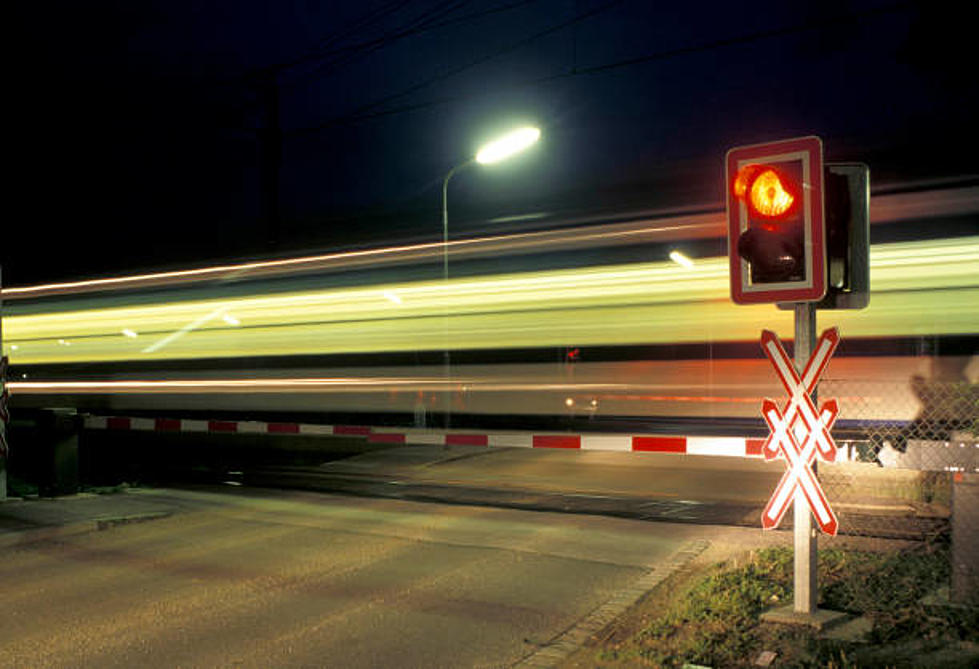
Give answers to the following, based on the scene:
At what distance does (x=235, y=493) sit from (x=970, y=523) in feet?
29.6

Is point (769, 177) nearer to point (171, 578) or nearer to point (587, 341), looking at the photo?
point (587, 341)

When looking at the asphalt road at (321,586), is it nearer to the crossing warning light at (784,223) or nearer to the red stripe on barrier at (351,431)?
the red stripe on barrier at (351,431)

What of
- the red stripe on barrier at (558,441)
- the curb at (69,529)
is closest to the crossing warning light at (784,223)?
the red stripe on barrier at (558,441)

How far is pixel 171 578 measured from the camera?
680cm

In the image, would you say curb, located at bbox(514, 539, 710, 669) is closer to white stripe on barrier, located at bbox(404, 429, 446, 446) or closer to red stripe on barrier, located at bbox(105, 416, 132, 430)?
white stripe on barrier, located at bbox(404, 429, 446, 446)

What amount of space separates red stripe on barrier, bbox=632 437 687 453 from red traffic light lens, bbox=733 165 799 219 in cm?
278

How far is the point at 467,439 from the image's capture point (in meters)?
8.95

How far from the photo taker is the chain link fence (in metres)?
A: 5.20

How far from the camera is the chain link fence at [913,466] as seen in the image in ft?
17.0

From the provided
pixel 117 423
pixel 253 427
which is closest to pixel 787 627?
pixel 253 427

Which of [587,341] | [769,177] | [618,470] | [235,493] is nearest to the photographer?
[769,177]

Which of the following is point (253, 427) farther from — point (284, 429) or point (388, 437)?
point (388, 437)

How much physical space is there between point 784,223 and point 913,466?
5.90 ft

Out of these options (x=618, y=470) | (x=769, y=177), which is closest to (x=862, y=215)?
(x=769, y=177)
